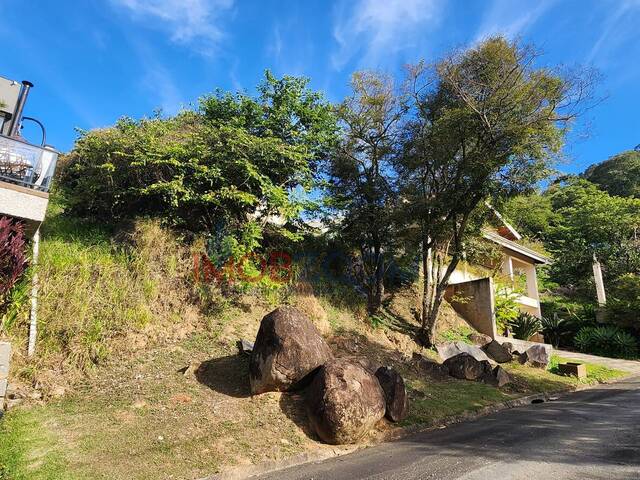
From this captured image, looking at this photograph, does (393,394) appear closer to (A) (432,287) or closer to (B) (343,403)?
(B) (343,403)

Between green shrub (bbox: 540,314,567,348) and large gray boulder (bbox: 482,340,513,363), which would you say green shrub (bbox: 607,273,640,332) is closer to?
green shrub (bbox: 540,314,567,348)

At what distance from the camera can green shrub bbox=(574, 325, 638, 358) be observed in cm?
1795

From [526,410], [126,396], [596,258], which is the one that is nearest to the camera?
[126,396]

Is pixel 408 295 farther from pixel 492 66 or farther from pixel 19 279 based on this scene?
pixel 19 279

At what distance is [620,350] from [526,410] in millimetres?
12930

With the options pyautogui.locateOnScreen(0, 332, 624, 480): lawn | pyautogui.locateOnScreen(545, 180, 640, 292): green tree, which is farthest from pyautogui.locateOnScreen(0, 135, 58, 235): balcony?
pyautogui.locateOnScreen(545, 180, 640, 292): green tree

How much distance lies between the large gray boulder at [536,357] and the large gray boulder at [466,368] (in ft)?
11.3

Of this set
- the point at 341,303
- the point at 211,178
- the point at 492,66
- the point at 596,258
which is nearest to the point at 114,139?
the point at 211,178

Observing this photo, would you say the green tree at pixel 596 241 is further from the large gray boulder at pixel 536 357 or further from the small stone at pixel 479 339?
the small stone at pixel 479 339

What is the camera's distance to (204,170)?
9.64 m

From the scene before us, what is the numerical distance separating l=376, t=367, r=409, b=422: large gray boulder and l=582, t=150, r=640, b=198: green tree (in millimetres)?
38602

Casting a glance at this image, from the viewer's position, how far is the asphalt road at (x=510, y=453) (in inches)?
188

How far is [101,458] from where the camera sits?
16.0 ft

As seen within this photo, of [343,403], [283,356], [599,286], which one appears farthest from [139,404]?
[599,286]
